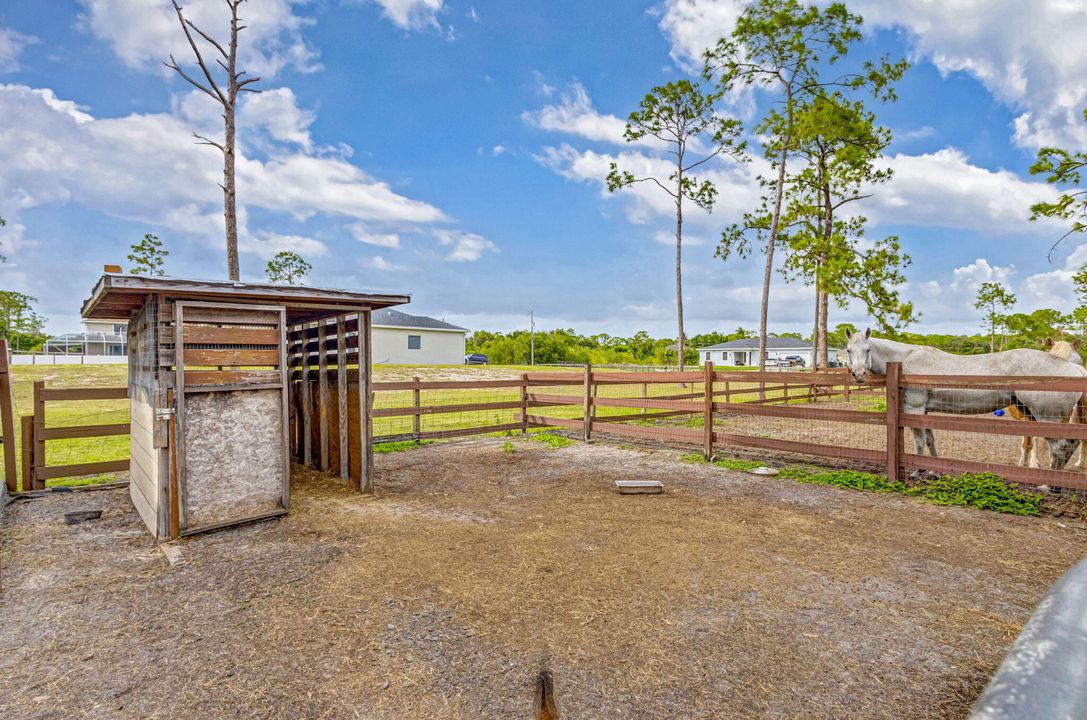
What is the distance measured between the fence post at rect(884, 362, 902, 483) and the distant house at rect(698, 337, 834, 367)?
45730 millimetres

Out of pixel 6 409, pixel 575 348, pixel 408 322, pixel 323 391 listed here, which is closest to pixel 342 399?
pixel 323 391

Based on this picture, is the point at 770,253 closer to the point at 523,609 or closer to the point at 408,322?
the point at 523,609

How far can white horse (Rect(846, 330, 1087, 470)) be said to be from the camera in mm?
5594

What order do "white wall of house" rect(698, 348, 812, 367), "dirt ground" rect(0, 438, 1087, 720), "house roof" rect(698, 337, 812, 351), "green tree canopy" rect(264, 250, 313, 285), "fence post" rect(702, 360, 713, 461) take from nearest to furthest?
"dirt ground" rect(0, 438, 1087, 720), "fence post" rect(702, 360, 713, 461), "green tree canopy" rect(264, 250, 313, 285), "white wall of house" rect(698, 348, 812, 367), "house roof" rect(698, 337, 812, 351)

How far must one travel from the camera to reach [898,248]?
1686cm

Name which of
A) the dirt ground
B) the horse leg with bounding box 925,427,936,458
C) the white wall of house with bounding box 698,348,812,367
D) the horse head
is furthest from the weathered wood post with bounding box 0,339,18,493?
the white wall of house with bounding box 698,348,812,367

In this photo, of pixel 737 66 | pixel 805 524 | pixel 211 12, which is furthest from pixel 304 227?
pixel 805 524

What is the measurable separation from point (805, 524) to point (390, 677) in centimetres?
409

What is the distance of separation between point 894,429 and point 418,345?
3293cm

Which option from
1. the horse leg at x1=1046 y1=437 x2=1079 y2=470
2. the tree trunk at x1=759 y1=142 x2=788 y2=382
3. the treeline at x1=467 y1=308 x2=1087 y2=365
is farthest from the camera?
the treeline at x1=467 y1=308 x2=1087 y2=365

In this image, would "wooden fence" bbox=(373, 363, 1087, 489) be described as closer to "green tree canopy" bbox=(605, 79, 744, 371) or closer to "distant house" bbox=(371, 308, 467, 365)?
"green tree canopy" bbox=(605, 79, 744, 371)

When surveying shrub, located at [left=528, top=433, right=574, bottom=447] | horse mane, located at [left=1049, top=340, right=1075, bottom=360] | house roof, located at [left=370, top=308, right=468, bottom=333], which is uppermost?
house roof, located at [left=370, top=308, right=468, bottom=333]

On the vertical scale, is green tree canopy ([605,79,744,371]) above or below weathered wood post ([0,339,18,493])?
above

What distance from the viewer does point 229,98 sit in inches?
369
